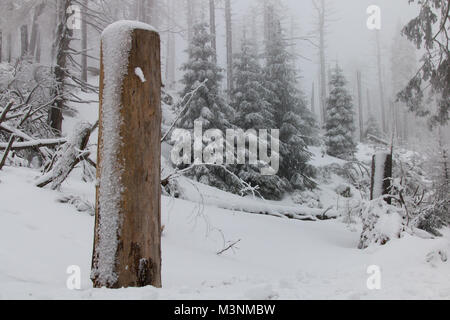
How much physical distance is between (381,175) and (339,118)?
64.0ft

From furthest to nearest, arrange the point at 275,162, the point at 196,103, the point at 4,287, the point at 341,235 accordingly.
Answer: the point at 275,162, the point at 196,103, the point at 341,235, the point at 4,287

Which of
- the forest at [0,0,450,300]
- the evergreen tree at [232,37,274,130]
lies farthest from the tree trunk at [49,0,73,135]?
the evergreen tree at [232,37,274,130]

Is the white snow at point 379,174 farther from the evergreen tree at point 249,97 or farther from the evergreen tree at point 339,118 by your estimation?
the evergreen tree at point 339,118

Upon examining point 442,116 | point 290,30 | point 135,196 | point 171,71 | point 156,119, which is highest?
point 290,30

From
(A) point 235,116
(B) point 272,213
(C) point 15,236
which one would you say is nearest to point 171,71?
(A) point 235,116

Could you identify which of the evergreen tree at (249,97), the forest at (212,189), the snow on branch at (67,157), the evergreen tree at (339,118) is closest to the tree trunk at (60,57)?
the forest at (212,189)

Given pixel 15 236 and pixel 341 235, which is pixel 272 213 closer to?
A: pixel 341 235

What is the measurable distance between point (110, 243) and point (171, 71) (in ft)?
132

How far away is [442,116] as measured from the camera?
977cm

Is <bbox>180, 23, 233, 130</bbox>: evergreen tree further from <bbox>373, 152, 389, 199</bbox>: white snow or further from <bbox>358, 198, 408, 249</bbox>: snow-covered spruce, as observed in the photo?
<bbox>358, 198, 408, 249</bbox>: snow-covered spruce

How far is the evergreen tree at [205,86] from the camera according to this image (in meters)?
16.5

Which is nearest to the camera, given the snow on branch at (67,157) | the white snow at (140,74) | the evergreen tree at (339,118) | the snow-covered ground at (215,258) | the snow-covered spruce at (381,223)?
the snow-covered ground at (215,258)

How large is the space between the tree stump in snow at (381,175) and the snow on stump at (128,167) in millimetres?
6413
